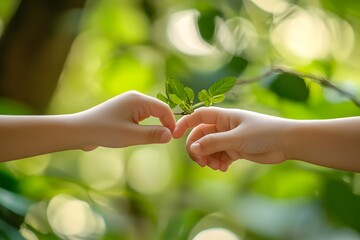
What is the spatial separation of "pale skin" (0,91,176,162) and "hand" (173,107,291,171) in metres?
0.03

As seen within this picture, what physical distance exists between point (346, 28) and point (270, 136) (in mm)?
480

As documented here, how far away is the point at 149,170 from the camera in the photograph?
1.11 m

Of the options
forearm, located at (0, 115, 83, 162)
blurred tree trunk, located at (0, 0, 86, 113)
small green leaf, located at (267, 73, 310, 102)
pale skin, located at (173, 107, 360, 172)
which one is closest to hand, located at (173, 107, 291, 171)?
pale skin, located at (173, 107, 360, 172)

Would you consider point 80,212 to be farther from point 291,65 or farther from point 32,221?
point 291,65

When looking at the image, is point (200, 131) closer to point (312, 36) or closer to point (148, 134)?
point (148, 134)

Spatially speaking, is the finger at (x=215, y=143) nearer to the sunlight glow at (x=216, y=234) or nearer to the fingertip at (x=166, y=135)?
the fingertip at (x=166, y=135)

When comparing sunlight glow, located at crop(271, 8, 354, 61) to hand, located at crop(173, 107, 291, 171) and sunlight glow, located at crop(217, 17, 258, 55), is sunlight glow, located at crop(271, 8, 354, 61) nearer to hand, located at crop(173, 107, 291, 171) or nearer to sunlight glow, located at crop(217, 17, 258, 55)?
sunlight glow, located at crop(217, 17, 258, 55)

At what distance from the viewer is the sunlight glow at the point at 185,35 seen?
1.01 metres

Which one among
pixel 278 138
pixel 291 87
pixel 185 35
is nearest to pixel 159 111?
pixel 278 138

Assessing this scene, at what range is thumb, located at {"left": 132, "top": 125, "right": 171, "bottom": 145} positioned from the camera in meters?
0.63

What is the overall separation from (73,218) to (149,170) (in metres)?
0.15

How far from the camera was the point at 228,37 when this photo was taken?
983mm

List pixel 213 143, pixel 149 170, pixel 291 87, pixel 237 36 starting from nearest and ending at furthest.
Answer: pixel 213 143, pixel 291 87, pixel 237 36, pixel 149 170

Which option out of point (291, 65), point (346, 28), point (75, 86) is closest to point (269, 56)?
point (291, 65)
